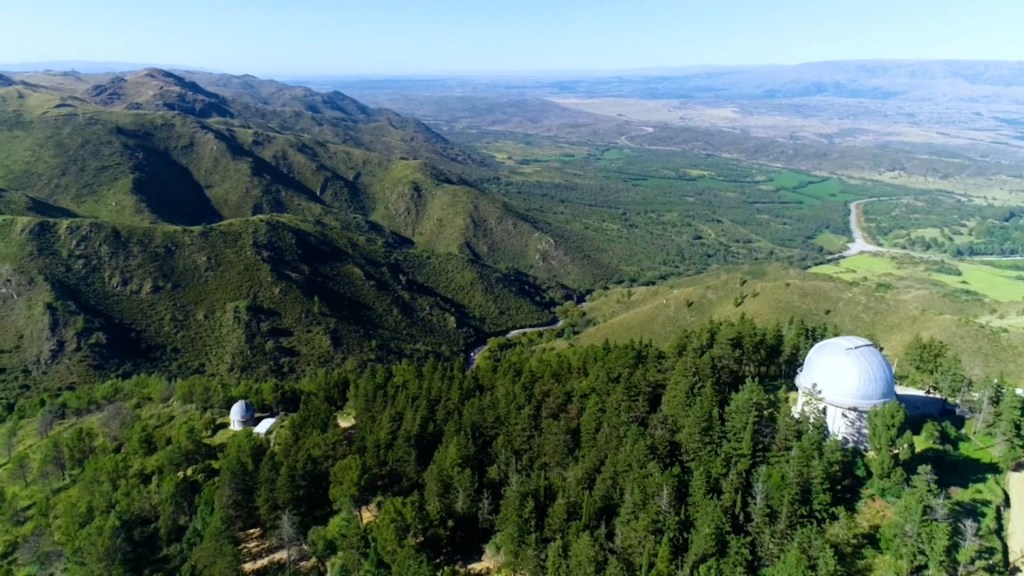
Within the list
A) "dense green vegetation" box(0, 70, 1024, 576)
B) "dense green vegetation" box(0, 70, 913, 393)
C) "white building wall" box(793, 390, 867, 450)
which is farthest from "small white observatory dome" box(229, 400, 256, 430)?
"white building wall" box(793, 390, 867, 450)

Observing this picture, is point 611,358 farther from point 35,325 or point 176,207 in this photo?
point 176,207

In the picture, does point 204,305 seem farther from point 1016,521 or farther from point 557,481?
point 1016,521

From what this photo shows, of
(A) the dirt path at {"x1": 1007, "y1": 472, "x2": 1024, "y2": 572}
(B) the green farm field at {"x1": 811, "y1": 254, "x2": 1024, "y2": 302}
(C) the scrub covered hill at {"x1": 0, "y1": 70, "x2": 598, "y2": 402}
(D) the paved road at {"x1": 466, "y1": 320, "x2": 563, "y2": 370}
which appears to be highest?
(A) the dirt path at {"x1": 1007, "y1": 472, "x2": 1024, "y2": 572}

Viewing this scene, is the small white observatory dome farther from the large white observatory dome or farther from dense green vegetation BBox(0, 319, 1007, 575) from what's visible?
the large white observatory dome

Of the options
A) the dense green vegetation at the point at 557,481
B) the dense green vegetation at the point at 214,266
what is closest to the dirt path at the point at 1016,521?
the dense green vegetation at the point at 557,481

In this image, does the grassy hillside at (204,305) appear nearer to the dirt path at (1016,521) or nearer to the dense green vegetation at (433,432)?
the dense green vegetation at (433,432)

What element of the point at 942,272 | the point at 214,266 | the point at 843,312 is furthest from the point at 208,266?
the point at 942,272

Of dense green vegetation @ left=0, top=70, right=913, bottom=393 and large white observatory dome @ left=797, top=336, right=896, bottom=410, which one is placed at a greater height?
large white observatory dome @ left=797, top=336, right=896, bottom=410
